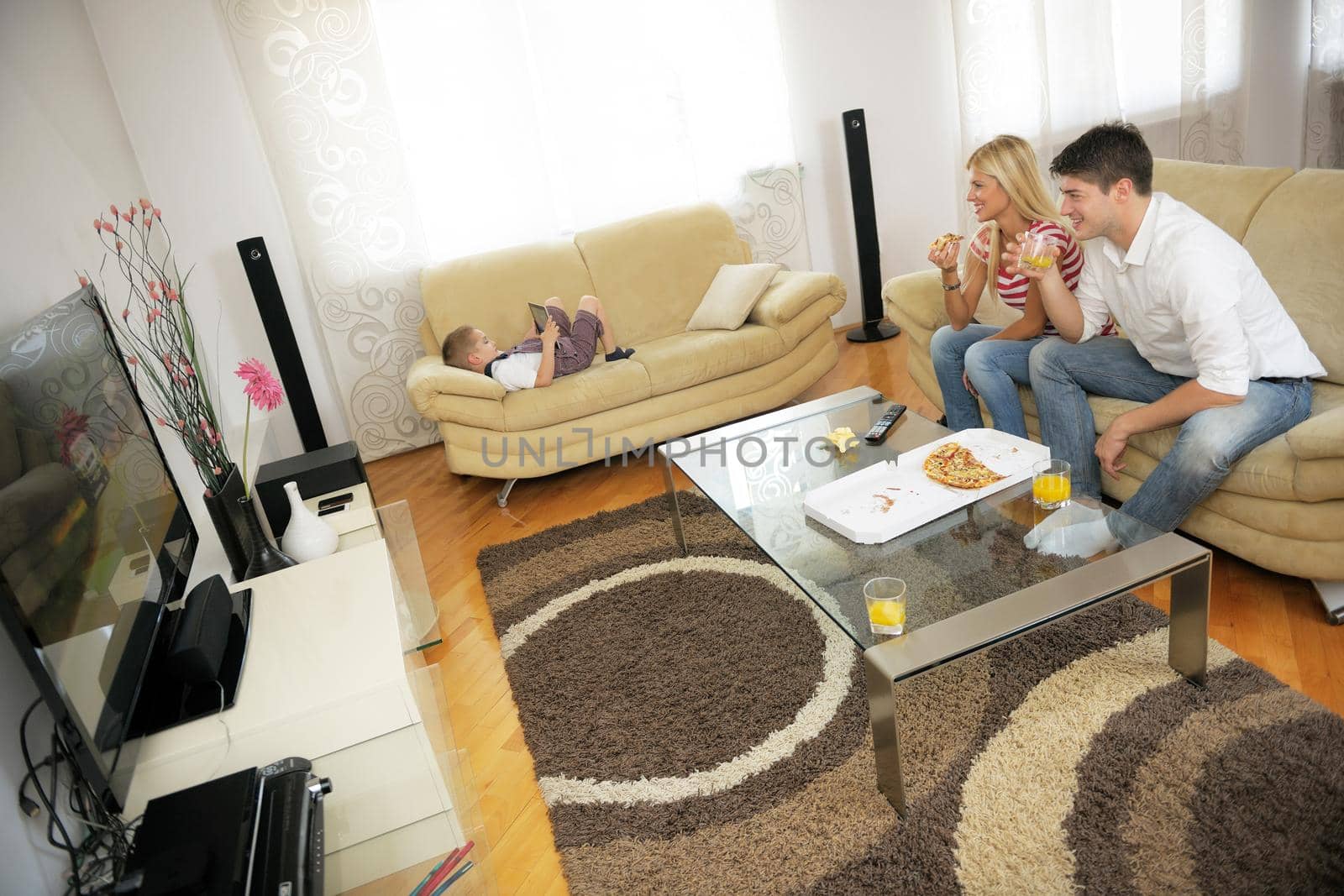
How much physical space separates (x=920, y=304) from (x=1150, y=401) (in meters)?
0.91

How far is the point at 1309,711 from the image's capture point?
167 cm

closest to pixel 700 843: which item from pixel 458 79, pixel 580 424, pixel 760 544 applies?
pixel 760 544

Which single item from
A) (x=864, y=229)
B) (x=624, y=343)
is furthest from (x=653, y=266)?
(x=864, y=229)

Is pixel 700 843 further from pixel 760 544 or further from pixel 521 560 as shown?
pixel 521 560

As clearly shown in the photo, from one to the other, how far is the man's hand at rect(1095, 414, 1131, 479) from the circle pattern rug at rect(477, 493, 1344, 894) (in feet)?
1.12

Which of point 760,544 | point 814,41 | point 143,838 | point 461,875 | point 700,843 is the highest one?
point 814,41

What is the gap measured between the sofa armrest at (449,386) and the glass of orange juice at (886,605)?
197 cm

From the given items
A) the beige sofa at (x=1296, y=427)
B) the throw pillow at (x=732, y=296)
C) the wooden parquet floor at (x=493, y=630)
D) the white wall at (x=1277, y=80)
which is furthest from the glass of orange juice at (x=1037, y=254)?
the white wall at (x=1277, y=80)

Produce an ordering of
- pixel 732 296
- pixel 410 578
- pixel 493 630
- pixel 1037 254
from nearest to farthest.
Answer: pixel 1037 254 → pixel 493 630 → pixel 410 578 → pixel 732 296

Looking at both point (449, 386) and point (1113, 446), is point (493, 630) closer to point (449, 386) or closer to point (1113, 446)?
point (449, 386)

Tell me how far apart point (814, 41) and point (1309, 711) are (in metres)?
3.79

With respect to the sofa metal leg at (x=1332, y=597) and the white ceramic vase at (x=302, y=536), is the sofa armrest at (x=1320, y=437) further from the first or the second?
the white ceramic vase at (x=302, y=536)

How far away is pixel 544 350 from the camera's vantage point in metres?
3.33

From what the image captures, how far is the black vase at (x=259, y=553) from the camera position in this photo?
7.60ft
